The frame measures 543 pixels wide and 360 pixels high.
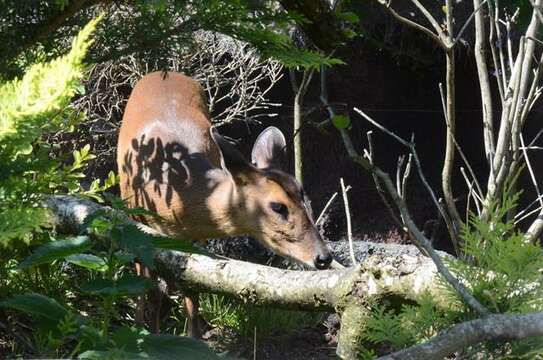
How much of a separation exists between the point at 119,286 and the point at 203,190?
3.64 meters

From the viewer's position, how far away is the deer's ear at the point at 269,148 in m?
6.71

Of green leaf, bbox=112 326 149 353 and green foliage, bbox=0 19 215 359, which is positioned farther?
green leaf, bbox=112 326 149 353

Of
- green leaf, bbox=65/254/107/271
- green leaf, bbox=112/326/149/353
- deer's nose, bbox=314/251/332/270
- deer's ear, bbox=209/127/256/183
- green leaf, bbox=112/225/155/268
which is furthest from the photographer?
deer's ear, bbox=209/127/256/183

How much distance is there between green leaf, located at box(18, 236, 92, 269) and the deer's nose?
10.7 ft

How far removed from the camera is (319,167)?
9.20 metres

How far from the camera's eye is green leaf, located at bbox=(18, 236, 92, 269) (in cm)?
265

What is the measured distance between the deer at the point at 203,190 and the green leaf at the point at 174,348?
125 inches

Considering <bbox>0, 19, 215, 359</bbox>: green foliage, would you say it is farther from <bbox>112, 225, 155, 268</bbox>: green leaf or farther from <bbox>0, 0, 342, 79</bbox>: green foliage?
<bbox>0, 0, 342, 79</bbox>: green foliage

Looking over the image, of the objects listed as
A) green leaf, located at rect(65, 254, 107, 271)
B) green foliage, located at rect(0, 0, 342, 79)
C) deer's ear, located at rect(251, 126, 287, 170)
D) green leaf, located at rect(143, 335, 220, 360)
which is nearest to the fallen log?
green leaf, located at rect(65, 254, 107, 271)

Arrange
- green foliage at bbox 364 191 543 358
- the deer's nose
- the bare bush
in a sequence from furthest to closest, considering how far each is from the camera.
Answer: the bare bush < the deer's nose < green foliage at bbox 364 191 543 358

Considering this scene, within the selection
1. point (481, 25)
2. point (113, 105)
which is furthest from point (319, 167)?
point (481, 25)

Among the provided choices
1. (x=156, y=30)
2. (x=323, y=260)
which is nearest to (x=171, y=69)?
(x=323, y=260)

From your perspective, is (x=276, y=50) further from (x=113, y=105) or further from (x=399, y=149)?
(x=399, y=149)

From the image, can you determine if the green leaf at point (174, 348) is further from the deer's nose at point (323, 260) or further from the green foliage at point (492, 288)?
the deer's nose at point (323, 260)
